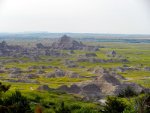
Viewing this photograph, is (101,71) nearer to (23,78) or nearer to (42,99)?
(23,78)

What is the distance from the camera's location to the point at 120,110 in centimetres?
2931

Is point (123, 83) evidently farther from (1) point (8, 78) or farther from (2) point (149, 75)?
(1) point (8, 78)

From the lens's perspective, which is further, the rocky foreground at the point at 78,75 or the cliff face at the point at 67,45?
the cliff face at the point at 67,45

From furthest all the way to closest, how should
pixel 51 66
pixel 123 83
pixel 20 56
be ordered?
1. pixel 20 56
2. pixel 51 66
3. pixel 123 83

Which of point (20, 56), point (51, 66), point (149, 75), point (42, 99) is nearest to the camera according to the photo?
point (42, 99)

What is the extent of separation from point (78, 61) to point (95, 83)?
145 feet

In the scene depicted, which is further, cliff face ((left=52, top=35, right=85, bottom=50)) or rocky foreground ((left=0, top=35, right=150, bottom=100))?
cliff face ((left=52, top=35, right=85, bottom=50))

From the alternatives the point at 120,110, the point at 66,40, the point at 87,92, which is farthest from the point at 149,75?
the point at 66,40

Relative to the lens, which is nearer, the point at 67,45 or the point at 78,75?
the point at 78,75

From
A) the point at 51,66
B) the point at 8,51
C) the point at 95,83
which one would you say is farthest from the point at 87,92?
the point at 8,51

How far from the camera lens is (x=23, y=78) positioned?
2630 inches

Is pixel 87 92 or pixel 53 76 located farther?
pixel 53 76

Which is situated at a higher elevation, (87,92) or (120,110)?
(120,110)

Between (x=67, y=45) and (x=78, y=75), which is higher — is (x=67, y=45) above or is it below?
above
